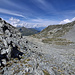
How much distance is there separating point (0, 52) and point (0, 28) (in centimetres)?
1173

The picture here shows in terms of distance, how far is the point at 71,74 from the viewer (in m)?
11.0

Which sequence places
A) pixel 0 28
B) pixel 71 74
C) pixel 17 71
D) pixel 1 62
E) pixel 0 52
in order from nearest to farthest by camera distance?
pixel 17 71, pixel 1 62, pixel 0 52, pixel 71 74, pixel 0 28

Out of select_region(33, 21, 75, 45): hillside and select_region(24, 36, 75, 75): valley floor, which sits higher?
select_region(33, 21, 75, 45): hillside

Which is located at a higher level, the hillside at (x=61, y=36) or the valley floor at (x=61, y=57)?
the hillside at (x=61, y=36)

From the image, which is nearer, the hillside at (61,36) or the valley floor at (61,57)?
the valley floor at (61,57)

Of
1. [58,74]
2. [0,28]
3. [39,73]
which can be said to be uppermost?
[0,28]

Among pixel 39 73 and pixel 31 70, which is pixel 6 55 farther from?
pixel 39 73

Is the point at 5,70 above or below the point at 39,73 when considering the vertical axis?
above

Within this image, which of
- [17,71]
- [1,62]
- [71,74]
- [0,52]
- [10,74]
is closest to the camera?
[10,74]

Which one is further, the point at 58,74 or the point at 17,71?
the point at 58,74

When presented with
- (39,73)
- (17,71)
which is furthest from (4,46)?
(39,73)

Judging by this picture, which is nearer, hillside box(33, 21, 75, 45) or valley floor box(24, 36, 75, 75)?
valley floor box(24, 36, 75, 75)

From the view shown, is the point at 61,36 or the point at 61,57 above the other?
the point at 61,36

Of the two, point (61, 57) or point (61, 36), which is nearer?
point (61, 57)
